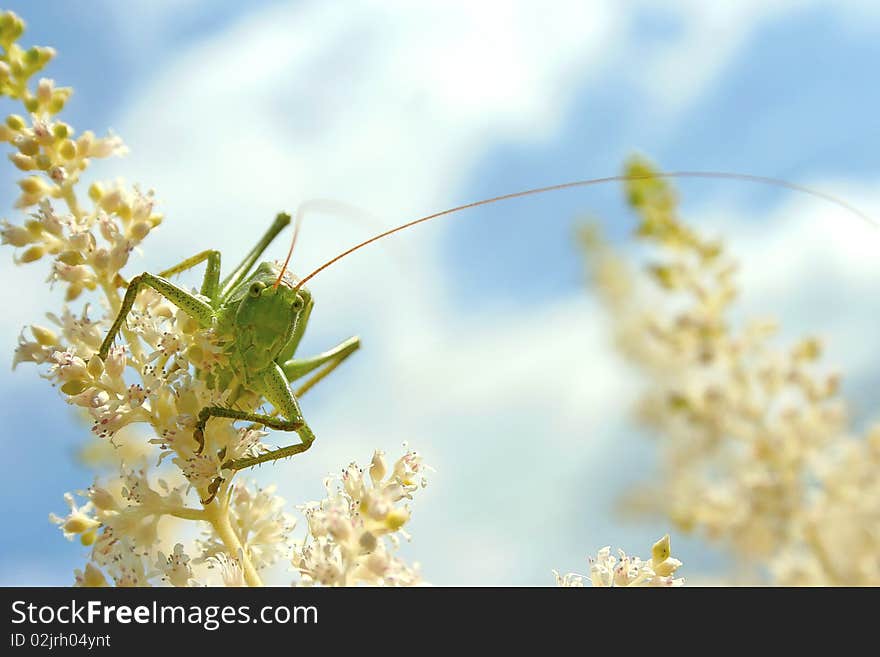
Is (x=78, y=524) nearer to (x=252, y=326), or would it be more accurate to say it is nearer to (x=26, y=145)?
(x=252, y=326)

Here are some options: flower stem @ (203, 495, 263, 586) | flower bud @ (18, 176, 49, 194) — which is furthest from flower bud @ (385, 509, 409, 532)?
flower bud @ (18, 176, 49, 194)

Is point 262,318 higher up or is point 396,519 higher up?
point 262,318

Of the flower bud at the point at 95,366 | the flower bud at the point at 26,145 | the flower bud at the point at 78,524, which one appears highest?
the flower bud at the point at 26,145

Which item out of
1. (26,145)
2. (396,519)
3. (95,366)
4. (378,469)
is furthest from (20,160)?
(396,519)

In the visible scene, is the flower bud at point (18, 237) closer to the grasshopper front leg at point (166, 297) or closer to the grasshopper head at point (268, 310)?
the grasshopper front leg at point (166, 297)

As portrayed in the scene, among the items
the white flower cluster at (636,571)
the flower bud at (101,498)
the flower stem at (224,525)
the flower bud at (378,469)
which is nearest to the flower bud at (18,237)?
the flower bud at (101,498)
